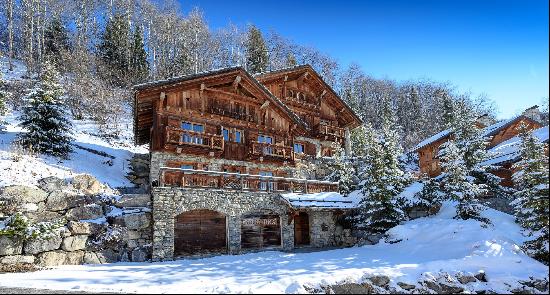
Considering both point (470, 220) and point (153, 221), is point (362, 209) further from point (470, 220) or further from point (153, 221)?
point (153, 221)

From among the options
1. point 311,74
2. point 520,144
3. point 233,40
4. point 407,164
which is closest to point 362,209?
point 520,144

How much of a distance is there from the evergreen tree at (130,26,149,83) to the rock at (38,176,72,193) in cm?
3153

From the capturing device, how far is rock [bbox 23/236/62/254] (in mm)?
14367

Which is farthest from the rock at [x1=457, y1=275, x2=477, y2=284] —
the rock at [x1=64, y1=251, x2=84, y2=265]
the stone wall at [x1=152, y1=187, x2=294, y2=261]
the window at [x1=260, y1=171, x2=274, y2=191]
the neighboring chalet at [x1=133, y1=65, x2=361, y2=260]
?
the rock at [x1=64, y1=251, x2=84, y2=265]

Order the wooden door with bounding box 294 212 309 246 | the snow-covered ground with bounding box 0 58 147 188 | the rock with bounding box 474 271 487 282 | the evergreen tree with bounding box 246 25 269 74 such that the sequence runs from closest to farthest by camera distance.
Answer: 1. the rock with bounding box 474 271 487 282
2. the snow-covered ground with bounding box 0 58 147 188
3. the wooden door with bounding box 294 212 309 246
4. the evergreen tree with bounding box 246 25 269 74

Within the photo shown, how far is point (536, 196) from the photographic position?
510 inches

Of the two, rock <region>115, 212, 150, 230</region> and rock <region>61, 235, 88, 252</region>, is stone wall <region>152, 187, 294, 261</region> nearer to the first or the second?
rock <region>115, 212, 150, 230</region>

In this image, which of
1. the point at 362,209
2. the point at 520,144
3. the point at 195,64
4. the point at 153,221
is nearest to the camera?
the point at 520,144

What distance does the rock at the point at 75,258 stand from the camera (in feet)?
48.8

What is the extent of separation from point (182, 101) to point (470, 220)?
18.2m

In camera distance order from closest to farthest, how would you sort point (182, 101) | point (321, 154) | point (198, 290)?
1. point (198, 290)
2. point (182, 101)
3. point (321, 154)

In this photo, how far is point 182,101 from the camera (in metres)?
23.3

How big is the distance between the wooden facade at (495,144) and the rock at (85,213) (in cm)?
2127

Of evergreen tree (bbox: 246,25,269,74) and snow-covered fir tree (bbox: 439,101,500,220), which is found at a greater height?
evergreen tree (bbox: 246,25,269,74)
